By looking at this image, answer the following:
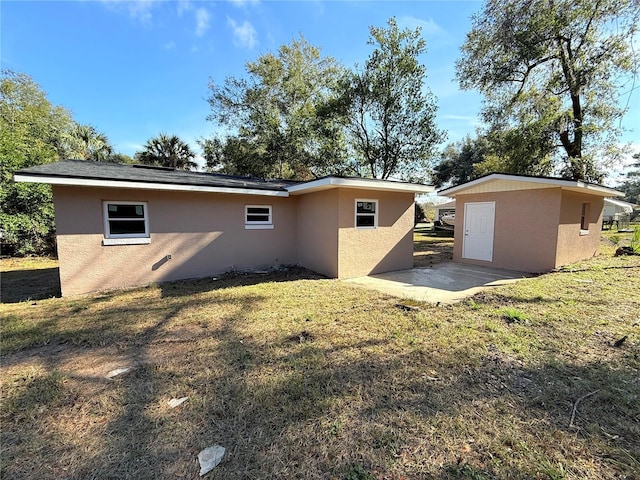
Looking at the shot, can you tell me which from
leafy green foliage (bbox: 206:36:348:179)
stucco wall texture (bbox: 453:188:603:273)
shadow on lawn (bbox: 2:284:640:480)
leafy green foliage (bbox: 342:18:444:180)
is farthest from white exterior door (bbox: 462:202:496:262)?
leafy green foliage (bbox: 206:36:348:179)

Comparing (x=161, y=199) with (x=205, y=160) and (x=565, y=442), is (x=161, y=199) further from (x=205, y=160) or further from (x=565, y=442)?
(x=205, y=160)

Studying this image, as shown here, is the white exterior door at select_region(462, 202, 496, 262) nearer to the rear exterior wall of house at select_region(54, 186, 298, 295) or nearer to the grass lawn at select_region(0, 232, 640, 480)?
the grass lawn at select_region(0, 232, 640, 480)

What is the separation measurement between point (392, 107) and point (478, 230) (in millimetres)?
9937

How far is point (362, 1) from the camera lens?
31.7ft

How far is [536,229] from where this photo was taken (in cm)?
896

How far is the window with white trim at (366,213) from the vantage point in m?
8.29

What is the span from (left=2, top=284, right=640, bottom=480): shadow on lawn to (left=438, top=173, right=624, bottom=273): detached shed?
21.0 ft

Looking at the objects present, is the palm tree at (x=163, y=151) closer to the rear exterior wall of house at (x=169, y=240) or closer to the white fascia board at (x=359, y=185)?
the rear exterior wall of house at (x=169, y=240)

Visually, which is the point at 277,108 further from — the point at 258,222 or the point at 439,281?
the point at 439,281

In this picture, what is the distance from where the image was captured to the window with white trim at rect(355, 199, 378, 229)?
8289mm

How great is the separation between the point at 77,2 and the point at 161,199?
5.19 meters

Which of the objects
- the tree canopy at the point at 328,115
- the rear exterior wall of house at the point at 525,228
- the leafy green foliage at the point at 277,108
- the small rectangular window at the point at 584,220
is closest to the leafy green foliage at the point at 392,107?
the tree canopy at the point at 328,115

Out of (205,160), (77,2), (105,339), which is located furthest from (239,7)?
(205,160)

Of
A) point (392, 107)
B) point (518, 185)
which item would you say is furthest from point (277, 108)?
point (518, 185)
